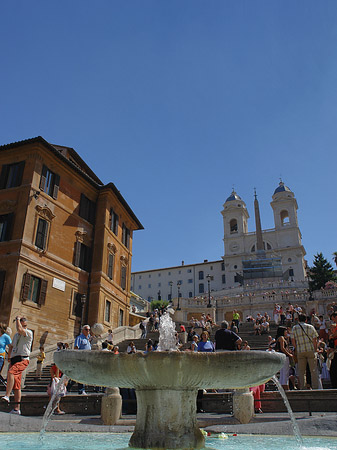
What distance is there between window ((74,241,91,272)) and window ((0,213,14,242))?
4778 mm

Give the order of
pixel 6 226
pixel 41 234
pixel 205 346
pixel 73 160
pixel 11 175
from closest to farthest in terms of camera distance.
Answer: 1. pixel 205 346
2. pixel 6 226
3. pixel 41 234
4. pixel 11 175
5. pixel 73 160

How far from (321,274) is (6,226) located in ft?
176

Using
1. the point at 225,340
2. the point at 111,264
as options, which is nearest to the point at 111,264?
the point at 111,264

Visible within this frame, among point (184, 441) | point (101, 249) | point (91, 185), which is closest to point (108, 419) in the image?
point (184, 441)

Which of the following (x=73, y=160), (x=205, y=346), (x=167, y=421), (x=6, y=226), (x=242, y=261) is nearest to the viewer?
(x=167, y=421)

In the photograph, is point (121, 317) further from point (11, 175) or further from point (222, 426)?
point (222, 426)

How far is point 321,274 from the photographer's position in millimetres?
61938

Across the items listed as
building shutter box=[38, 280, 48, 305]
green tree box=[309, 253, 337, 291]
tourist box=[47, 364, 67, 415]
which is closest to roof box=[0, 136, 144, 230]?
building shutter box=[38, 280, 48, 305]

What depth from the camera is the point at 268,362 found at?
4.46 m

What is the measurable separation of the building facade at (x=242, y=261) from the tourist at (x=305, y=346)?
71.5m

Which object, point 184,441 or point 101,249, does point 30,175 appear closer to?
point 101,249

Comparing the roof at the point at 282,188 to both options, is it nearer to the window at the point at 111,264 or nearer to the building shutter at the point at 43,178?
the window at the point at 111,264

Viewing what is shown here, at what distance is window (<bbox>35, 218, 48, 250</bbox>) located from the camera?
830 inches

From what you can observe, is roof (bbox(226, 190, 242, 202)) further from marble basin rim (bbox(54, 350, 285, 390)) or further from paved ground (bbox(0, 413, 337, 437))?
marble basin rim (bbox(54, 350, 285, 390))
